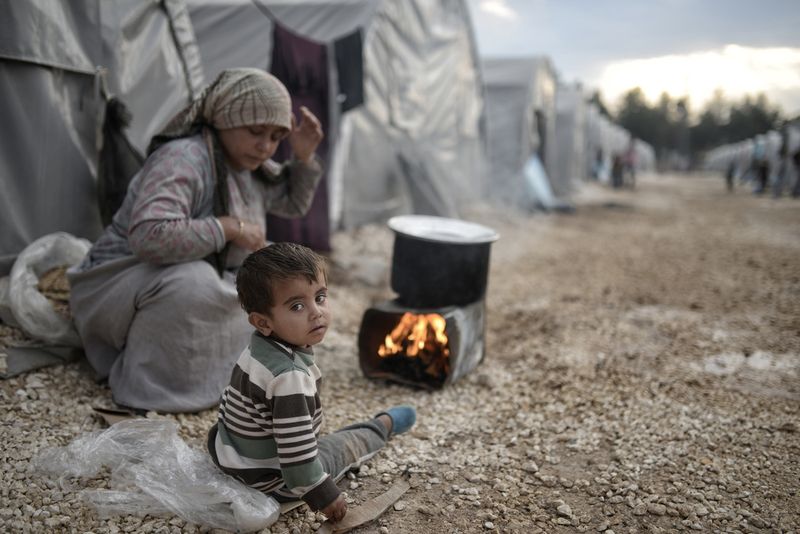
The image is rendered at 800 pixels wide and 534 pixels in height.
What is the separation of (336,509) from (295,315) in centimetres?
60

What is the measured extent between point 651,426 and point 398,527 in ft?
4.45

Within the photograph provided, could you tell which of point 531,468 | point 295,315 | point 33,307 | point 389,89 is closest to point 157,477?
point 295,315

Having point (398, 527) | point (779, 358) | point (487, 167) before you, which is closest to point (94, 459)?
point (398, 527)

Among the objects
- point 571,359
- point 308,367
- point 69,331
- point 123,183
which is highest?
point 123,183

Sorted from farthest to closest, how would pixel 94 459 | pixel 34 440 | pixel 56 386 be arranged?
pixel 56 386 < pixel 34 440 < pixel 94 459

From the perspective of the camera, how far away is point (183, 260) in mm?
2381

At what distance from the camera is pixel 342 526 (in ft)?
5.80

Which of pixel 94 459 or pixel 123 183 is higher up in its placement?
pixel 123 183

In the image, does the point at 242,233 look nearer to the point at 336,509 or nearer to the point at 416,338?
the point at 416,338

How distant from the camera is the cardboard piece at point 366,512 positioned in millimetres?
1771

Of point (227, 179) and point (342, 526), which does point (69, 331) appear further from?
point (342, 526)

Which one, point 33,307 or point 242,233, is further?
point 33,307

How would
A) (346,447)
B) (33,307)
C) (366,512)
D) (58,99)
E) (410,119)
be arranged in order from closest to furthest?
(366,512) < (346,447) < (33,307) < (58,99) < (410,119)

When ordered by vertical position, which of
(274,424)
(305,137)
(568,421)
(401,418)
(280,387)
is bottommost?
(568,421)
